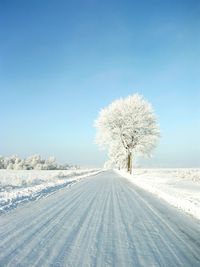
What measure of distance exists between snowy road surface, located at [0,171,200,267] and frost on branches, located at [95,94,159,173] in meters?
39.1

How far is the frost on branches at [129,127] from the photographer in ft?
165

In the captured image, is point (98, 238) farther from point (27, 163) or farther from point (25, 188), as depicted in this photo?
point (27, 163)

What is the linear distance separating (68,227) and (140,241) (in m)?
2.16

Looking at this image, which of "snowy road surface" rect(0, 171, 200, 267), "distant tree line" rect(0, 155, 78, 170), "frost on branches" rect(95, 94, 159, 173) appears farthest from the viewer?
"distant tree line" rect(0, 155, 78, 170)

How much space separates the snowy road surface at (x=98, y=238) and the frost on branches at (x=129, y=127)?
3911cm

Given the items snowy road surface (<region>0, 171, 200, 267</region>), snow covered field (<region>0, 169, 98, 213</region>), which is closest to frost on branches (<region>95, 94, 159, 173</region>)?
snow covered field (<region>0, 169, 98, 213</region>)

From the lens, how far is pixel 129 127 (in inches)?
1956

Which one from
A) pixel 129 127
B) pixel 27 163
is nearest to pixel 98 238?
pixel 129 127

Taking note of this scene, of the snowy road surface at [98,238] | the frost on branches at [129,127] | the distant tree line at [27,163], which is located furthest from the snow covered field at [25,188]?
the distant tree line at [27,163]

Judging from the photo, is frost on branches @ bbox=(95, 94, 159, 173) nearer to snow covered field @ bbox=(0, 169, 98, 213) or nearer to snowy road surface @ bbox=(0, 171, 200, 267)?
snow covered field @ bbox=(0, 169, 98, 213)

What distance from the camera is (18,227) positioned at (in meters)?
8.38

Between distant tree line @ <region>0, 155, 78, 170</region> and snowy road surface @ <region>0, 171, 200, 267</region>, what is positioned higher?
distant tree line @ <region>0, 155, 78, 170</region>

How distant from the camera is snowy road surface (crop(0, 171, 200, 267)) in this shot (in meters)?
5.63

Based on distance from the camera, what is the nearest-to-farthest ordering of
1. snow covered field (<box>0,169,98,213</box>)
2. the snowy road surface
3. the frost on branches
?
the snowy road surface, snow covered field (<box>0,169,98,213</box>), the frost on branches
